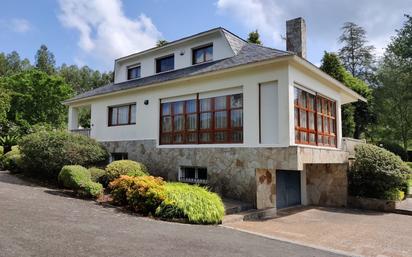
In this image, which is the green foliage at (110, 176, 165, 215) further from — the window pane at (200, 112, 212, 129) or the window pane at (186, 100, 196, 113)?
the window pane at (186, 100, 196, 113)

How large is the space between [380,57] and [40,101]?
39.0m

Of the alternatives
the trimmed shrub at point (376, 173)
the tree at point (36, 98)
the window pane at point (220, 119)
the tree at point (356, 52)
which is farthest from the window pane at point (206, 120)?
the tree at point (356, 52)

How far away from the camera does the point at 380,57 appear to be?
39031mm

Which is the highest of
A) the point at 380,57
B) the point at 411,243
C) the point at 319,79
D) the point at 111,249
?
the point at 380,57

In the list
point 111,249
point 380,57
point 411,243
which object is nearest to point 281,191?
point 411,243

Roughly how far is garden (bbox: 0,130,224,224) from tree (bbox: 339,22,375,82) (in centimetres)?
3521

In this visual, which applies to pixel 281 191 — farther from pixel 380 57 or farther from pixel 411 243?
pixel 380 57

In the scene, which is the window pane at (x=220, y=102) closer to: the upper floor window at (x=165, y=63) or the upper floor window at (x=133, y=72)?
the upper floor window at (x=165, y=63)

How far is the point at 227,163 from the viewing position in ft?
41.7

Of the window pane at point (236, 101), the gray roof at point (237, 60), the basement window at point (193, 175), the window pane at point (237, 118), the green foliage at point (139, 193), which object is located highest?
the gray roof at point (237, 60)

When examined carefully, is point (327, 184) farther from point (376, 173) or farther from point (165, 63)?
point (165, 63)

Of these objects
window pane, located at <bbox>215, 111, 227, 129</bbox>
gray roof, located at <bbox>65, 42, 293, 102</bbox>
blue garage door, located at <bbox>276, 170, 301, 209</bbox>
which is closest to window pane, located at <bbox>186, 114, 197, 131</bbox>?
window pane, located at <bbox>215, 111, 227, 129</bbox>

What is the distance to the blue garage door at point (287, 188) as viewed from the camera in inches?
575

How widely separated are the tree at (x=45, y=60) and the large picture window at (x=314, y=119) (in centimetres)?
4288
